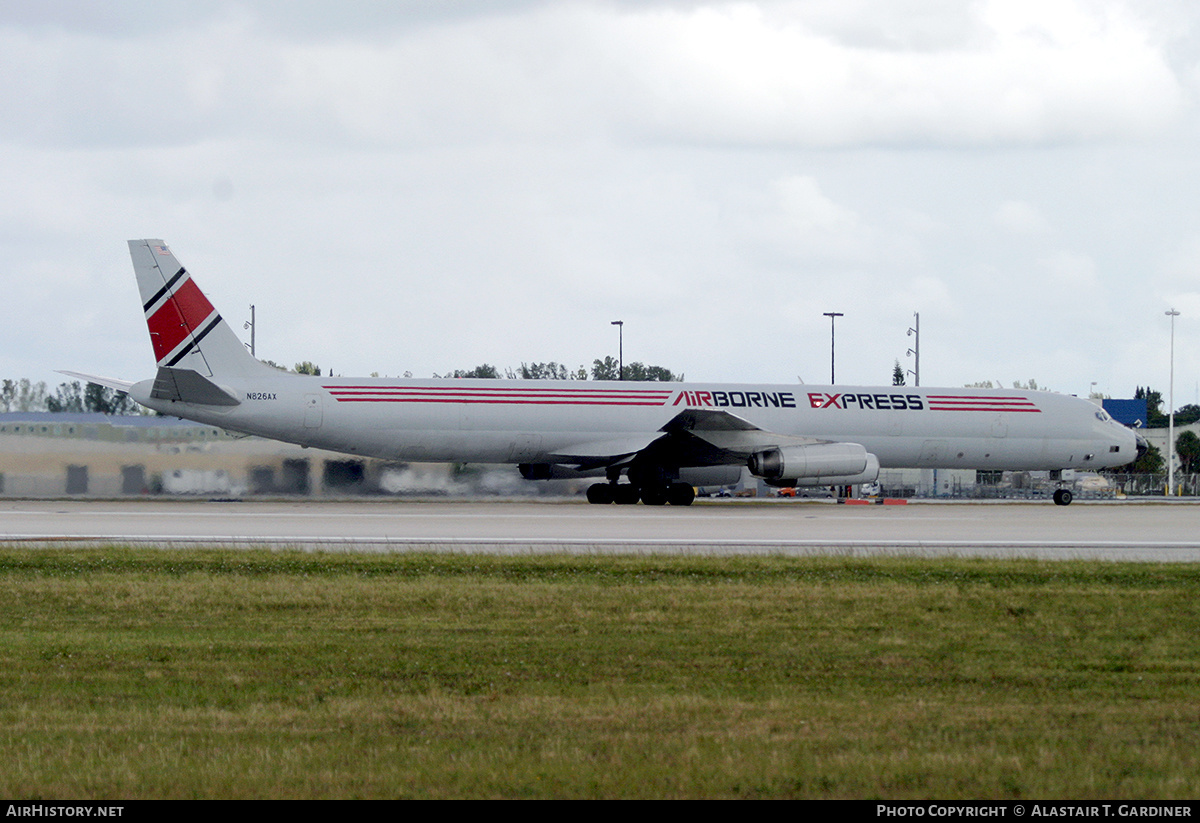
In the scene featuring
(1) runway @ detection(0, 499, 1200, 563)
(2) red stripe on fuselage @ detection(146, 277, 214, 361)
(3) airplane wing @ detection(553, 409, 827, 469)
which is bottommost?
(1) runway @ detection(0, 499, 1200, 563)

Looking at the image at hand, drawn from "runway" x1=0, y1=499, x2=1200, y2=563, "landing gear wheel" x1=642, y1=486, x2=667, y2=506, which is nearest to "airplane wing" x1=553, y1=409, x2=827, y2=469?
"landing gear wheel" x1=642, y1=486, x2=667, y2=506

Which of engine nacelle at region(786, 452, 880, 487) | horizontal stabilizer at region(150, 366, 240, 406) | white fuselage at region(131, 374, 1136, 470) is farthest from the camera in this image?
engine nacelle at region(786, 452, 880, 487)

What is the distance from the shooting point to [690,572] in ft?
50.0

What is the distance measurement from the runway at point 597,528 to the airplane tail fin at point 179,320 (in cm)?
346

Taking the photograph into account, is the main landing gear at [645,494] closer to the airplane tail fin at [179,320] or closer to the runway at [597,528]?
the runway at [597,528]

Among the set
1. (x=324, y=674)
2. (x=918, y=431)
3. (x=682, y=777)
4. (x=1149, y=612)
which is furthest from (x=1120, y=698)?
(x=918, y=431)

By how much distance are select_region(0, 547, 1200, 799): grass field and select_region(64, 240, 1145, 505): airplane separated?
53.4 ft

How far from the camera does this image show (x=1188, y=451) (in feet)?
295

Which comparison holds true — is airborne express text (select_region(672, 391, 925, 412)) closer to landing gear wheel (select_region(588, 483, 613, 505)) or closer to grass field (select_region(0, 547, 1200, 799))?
landing gear wheel (select_region(588, 483, 613, 505))

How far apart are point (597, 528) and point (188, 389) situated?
1173 cm

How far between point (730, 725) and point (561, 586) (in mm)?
6472

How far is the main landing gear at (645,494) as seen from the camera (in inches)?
1329

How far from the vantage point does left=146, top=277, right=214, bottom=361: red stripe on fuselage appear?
101ft

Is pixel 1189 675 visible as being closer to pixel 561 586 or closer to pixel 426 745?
pixel 426 745
